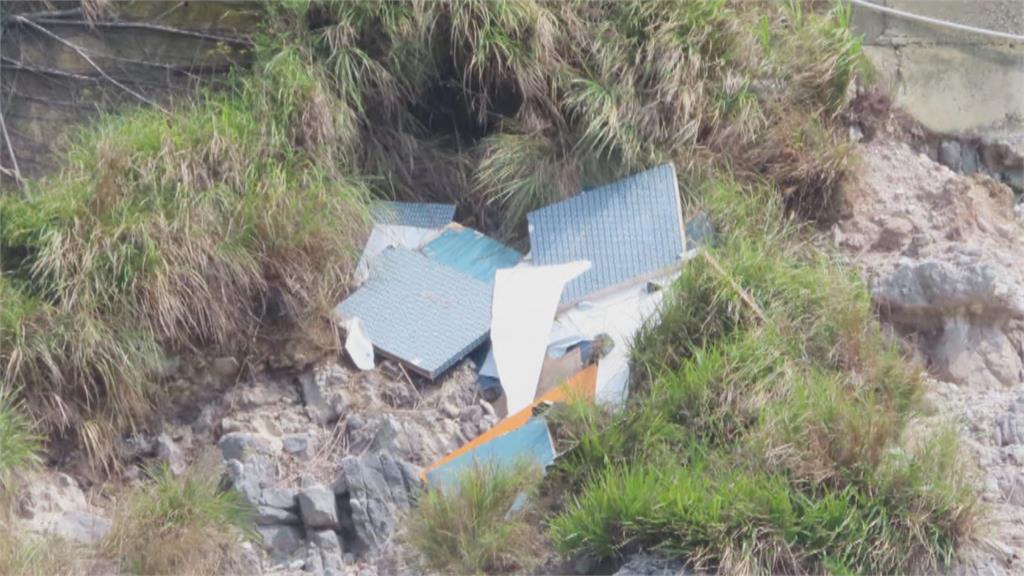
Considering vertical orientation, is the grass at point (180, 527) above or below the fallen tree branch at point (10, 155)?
below

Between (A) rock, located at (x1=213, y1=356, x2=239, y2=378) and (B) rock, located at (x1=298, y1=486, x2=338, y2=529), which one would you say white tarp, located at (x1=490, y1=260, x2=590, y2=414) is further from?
(A) rock, located at (x1=213, y1=356, x2=239, y2=378)

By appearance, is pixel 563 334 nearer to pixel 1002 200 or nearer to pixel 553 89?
pixel 553 89

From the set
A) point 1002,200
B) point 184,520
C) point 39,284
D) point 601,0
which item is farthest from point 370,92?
point 1002,200

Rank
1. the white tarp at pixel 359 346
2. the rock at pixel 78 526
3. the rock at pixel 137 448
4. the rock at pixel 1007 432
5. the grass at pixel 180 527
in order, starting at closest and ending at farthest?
the grass at pixel 180 527
the rock at pixel 78 526
the rock at pixel 1007 432
the rock at pixel 137 448
the white tarp at pixel 359 346

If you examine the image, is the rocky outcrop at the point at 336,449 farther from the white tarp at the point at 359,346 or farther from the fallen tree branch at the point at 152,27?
the fallen tree branch at the point at 152,27

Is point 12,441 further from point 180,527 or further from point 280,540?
point 280,540

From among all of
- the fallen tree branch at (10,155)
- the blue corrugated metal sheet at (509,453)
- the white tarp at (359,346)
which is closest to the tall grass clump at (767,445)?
the blue corrugated metal sheet at (509,453)
